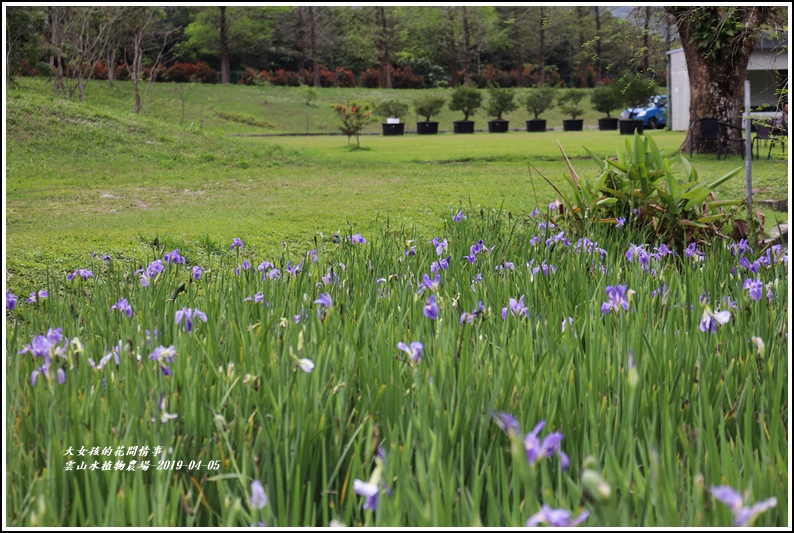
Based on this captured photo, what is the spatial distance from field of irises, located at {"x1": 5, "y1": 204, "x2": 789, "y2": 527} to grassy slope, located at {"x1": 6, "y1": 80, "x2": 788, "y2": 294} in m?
2.96

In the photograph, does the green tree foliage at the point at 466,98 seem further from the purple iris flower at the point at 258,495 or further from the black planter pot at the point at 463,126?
the purple iris flower at the point at 258,495

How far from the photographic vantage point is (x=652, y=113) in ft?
98.2

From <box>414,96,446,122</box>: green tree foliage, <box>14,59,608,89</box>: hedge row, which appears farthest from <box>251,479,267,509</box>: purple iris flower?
<box>14,59,608,89</box>: hedge row

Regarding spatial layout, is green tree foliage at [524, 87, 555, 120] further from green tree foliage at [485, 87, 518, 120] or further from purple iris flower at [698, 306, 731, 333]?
purple iris flower at [698, 306, 731, 333]

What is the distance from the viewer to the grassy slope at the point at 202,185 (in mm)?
6312

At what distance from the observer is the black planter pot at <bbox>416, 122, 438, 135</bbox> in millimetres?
29734

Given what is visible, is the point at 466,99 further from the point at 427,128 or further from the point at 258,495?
the point at 258,495

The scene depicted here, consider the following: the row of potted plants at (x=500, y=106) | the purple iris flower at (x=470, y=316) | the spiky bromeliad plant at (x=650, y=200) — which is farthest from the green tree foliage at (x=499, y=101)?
the purple iris flower at (x=470, y=316)

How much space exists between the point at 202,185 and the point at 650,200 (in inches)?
276

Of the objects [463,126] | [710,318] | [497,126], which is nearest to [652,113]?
[497,126]

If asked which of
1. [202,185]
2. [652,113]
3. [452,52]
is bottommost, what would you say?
[202,185]

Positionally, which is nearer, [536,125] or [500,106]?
[536,125]

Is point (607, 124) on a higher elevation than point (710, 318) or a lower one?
higher

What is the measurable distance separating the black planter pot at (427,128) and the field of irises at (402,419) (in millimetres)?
27542
